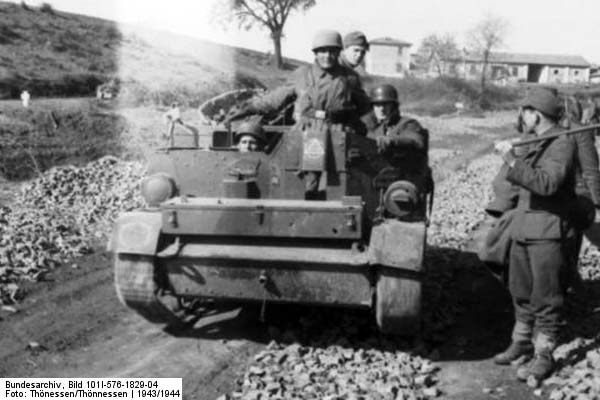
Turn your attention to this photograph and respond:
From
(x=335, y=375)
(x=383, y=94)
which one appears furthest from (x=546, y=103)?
(x=335, y=375)

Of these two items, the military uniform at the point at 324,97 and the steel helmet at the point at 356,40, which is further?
the steel helmet at the point at 356,40

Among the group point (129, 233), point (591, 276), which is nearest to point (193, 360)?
point (129, 233)

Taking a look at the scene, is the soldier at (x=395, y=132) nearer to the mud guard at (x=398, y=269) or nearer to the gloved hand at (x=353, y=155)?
the gloved hand at (x=353, y=155)

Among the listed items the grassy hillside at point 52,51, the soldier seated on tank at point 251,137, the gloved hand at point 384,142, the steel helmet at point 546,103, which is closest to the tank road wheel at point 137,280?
the soldier seated on tank at point 251,137

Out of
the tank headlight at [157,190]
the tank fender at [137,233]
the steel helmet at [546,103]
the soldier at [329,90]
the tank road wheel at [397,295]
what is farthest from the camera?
the soldier at [329,90]

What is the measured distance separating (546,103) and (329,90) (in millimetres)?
2169

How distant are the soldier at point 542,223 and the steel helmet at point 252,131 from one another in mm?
2238

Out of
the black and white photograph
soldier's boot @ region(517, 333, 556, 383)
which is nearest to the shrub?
the black and white photograph

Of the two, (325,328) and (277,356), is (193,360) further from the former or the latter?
(325,328)

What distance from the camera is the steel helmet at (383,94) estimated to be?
24.1ft

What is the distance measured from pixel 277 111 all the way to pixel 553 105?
300cm

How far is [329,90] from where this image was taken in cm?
716

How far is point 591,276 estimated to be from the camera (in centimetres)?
849

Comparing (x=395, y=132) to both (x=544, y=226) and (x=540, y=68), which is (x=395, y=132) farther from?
(x=540, y=68)
